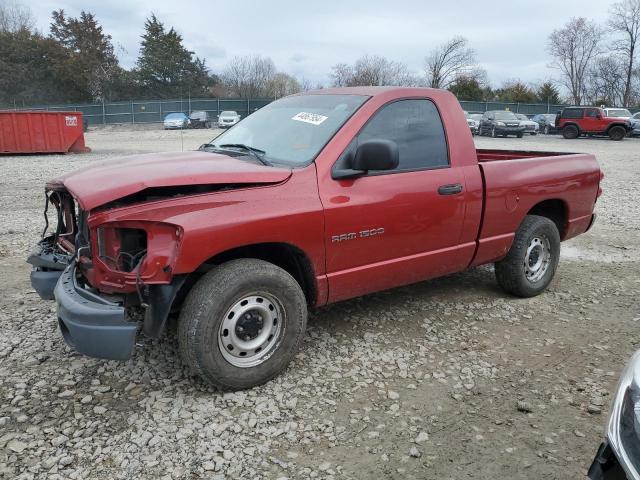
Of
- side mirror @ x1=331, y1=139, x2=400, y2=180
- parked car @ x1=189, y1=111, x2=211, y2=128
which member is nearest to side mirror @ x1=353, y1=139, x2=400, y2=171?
side mirror @ x1=331, y1=139, x2=400, y2=180

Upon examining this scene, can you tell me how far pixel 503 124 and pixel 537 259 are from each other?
1108 inches

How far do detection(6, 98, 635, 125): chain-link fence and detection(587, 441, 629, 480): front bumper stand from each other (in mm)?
44396

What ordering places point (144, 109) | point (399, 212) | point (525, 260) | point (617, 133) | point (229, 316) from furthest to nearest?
point (144, 109), point (617, 133), point (525, 260), point (399, 212), point (229, 316)

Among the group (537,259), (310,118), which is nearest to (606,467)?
(310,118)

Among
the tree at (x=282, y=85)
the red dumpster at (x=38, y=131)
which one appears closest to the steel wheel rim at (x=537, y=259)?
the red dumpster at (x=38, y=131)

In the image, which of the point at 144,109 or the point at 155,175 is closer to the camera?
the point at 155,175

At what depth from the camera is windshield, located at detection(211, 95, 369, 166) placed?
3754 millimetres

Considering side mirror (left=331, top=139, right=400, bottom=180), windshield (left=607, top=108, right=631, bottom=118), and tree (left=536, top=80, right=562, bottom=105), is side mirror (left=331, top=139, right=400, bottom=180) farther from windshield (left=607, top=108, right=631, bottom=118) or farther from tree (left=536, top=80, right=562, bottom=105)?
tree (left=536, top=80, right=562, bottom=105)

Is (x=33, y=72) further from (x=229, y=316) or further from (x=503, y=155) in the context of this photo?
(x=229, y=316)

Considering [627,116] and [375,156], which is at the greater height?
[627,116]

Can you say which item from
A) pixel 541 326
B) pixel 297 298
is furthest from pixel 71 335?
pixel 541 326

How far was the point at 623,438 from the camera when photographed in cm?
193

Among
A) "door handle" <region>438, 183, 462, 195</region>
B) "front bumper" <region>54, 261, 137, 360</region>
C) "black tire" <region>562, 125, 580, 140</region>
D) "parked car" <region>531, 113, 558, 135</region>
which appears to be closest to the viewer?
"front bumper" <region>54, 261, 137, 360</region>

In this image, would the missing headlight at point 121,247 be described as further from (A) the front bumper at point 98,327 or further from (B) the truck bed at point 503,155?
(B) the truck bed at point 503,155
